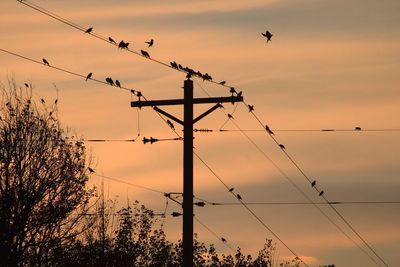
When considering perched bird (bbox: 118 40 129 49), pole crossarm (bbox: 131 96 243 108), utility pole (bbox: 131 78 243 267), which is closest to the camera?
utility pole (bbox: 131 78 243 267)

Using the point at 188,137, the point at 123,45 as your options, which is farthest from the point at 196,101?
the point at 123,45

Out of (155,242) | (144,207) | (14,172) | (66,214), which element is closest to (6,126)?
(14,172)

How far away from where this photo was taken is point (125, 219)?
53531 mm

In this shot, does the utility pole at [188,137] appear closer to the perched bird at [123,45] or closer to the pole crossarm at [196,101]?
the pole crossarm at [196,101]

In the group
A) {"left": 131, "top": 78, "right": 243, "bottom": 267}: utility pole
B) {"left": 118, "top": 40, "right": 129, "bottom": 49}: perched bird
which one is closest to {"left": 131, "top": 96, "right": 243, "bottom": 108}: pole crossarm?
{"left": 131, "top": 78, "right": 243, "bottom": 267}: utility pole

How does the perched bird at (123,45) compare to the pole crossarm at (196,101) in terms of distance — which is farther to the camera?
the perched bird at (123,45)

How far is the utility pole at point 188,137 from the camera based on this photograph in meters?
29.3

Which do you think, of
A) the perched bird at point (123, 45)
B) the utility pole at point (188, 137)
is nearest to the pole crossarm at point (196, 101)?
the utility pole at point (188, 137)

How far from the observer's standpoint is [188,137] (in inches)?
1179

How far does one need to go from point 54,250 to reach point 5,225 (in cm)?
310

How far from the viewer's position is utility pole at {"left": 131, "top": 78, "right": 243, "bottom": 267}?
2934 centimetres

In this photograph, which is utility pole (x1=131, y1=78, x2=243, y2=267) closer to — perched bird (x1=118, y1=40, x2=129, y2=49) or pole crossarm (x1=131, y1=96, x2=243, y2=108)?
pole crossarm (x1=131, y1=96, x2=243, y2=108)

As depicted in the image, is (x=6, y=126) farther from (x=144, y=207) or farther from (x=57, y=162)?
(x=144, y=207)

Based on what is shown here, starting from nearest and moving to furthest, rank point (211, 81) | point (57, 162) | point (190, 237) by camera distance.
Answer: point (190, 237) < point (211, 81) < point (57, 162)
